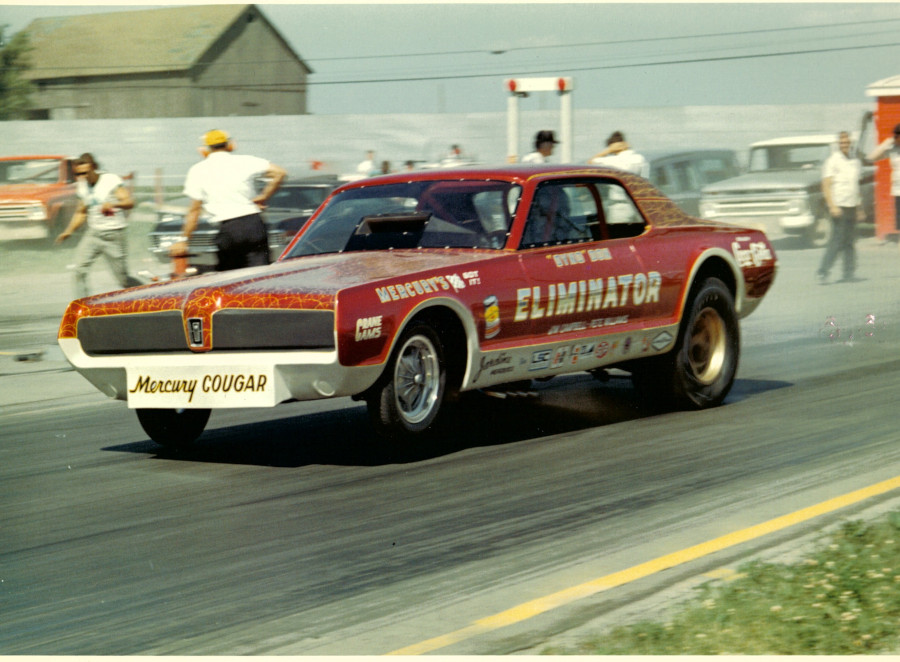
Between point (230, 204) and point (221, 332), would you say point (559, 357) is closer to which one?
point (221, 332)

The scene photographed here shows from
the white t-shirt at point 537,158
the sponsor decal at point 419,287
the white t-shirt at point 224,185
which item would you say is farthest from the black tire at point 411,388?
the white t-shirt at point 537,158

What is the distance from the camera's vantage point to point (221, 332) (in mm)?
6316

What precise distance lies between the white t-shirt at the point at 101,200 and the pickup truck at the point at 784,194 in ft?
39.5

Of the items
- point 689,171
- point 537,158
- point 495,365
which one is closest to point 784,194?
point 689,171

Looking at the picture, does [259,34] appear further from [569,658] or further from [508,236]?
[569,658]

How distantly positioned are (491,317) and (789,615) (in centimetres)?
310

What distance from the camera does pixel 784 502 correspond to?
5.69m

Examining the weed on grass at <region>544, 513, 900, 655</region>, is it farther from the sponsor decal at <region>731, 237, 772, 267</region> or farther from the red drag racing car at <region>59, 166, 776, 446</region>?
the sponsor decal at <region>731, 237, 772, 267</region>

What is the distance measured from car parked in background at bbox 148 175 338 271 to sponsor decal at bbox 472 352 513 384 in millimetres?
11612

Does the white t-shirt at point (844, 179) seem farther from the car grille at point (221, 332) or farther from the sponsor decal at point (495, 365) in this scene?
the car grille at point (221, 332)

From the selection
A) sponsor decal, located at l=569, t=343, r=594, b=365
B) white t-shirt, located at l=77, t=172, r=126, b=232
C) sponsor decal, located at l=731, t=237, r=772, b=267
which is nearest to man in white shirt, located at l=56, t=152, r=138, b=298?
white t-shirt, located at l=77, t=172, r=126, b=232

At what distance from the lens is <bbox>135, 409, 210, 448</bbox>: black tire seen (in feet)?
23.7

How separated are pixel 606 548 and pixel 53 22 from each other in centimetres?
3241

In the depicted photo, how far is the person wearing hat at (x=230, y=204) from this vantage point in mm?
9508
